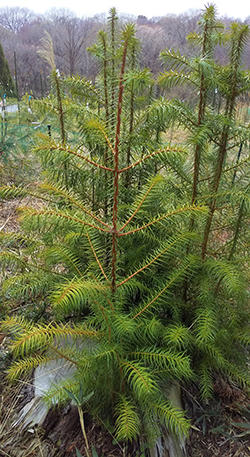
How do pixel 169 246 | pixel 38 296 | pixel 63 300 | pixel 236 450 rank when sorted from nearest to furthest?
1. pixel 63 300
2. pixel 169 246
3. pixel 236 450
4. pixel 38 296

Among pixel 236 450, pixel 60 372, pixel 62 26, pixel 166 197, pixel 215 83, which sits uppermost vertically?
pixel 62 26

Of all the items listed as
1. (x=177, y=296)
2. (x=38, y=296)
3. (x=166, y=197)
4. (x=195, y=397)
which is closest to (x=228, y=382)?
(x=195, y=397)

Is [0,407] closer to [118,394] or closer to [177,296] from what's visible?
[118,394]

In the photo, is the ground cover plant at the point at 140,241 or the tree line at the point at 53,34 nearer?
the ground cover plant at the point at 140,241

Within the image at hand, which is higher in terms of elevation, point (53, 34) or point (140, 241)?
point (53, 34)

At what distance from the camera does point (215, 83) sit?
1.03m

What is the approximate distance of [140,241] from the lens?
1276 millimetres

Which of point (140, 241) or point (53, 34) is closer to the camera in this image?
point (140, 241)

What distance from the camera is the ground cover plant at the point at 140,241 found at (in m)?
0.87

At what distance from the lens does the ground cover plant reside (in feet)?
2.86

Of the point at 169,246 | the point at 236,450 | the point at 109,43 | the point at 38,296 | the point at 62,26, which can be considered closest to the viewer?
the point at 169,246

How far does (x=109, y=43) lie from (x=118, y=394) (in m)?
1.30

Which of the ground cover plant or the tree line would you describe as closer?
the ground cover plant

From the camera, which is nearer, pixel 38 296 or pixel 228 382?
pixel 228 382
